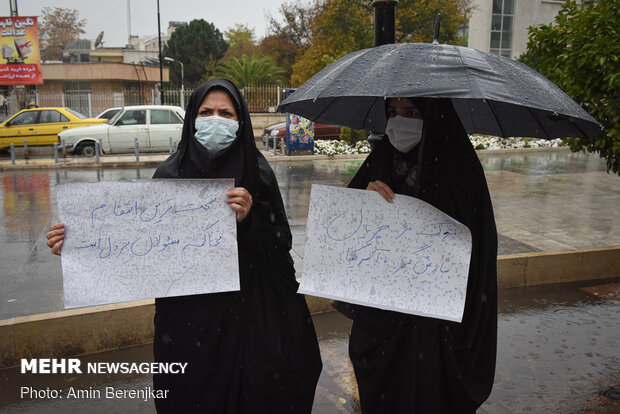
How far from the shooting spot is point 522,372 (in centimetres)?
385

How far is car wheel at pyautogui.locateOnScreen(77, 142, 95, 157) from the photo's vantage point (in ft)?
55.9

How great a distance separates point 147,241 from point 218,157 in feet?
1.57

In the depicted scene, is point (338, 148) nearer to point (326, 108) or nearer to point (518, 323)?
point (518, 323)

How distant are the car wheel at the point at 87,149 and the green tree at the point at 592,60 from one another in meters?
15.2

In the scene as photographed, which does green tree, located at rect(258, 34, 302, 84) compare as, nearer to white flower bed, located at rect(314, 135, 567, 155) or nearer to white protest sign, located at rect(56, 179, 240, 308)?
white flower bed, located at rect(314, 135, 567, 155)

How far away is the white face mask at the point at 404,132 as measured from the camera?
2.40 metres

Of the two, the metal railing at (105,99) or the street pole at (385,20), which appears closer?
the street pole at (385,20)

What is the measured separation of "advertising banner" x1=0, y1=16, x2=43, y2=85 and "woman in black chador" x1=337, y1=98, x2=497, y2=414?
25.5 meters

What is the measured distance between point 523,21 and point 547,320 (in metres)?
44.1

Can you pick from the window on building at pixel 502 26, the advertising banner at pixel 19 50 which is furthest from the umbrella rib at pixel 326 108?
the window on building at pixel 502 26

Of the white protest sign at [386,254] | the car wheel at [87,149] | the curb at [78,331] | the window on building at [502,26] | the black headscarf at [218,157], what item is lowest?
the curb at [78,331]

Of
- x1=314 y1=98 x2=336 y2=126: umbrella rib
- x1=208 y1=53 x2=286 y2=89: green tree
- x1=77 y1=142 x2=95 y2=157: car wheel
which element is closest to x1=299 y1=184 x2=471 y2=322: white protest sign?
x1=314 y1=98 x2=336 y2=126: umbrella rib

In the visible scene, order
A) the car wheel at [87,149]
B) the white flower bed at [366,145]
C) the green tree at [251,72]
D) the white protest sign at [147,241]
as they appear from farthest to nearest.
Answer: the green tree at [251,72], the white flower bed at [366,145], the car wheel at [87,149], the white protest sign at [147,241]

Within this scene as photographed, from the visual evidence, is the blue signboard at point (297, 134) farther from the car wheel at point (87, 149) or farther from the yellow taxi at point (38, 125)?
the yellow taxi at point (38, 125)
